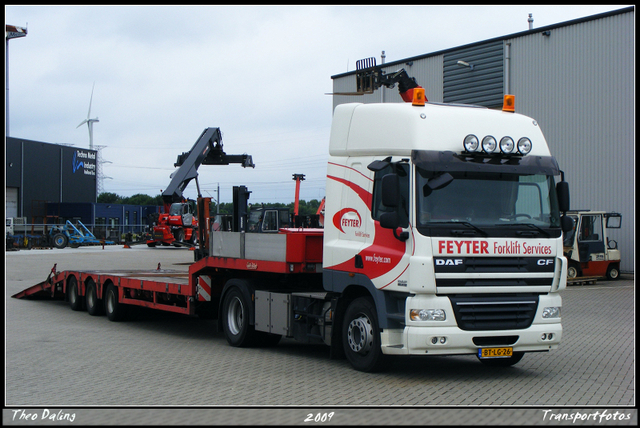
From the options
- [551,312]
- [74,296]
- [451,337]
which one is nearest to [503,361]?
[551,312]

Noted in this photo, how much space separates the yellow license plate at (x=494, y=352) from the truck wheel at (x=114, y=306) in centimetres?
874

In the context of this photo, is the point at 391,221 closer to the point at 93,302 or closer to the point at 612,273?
the point at 93,302

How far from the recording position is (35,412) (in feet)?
22.2

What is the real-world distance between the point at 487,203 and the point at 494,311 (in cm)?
127

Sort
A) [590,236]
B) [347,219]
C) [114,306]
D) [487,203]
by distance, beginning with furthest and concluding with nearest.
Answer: [590,236]
[114,306]
[347,219]
[487,203]

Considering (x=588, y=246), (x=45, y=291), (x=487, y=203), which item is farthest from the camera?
(x=588, y=246)

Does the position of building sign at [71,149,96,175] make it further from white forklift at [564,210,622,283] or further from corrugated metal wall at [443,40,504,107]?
white forklift at [564,210,622,283]

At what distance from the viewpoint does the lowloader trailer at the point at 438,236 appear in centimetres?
801

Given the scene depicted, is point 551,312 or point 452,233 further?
point 551,312

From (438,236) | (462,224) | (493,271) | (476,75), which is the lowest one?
(493,271)

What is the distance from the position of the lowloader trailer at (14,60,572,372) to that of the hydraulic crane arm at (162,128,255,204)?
6178 millimetres

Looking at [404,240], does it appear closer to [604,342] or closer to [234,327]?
[234,327]

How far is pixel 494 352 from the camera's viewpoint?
8.23 metres

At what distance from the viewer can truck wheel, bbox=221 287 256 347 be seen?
433 inches
